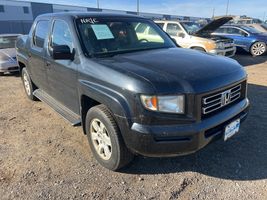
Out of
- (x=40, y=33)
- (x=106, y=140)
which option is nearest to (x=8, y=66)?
A: (x=40, y=33)

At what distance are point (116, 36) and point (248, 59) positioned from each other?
10.3m

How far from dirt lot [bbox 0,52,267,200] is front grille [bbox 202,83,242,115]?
865 mm

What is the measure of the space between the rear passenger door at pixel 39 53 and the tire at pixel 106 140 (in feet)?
5.71

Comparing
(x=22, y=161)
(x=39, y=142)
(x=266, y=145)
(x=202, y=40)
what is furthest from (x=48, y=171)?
(x=202, y=40)

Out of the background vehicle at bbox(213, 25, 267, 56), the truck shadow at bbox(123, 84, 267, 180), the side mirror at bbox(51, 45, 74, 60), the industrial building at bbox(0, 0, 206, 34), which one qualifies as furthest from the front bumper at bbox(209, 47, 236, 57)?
the industrial building at bbox(0, 0, 206, 34)

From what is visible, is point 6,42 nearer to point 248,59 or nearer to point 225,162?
point 225,162

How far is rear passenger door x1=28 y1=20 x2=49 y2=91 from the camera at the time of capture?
14.9 feet

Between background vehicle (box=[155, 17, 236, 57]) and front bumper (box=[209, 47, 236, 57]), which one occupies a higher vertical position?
background vehicle (box=[155, 17, 236, 57])

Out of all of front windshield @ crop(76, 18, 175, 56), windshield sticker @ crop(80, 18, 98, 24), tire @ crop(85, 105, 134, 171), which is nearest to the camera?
tire @ crop(85, 105, 134, 171)

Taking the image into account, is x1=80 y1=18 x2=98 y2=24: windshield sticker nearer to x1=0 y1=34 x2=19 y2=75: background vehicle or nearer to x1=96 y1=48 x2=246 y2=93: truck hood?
x1=96 y1=48 x2=246 y2=93: truck hood

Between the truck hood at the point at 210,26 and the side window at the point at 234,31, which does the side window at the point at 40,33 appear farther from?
the side window at the point at 234,31

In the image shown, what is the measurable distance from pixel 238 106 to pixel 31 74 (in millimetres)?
4075

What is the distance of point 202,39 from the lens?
10016mm

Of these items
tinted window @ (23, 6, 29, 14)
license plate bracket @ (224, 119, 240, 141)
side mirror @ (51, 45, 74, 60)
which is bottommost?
license plate bracket @ (224, 119, 240, 141)
